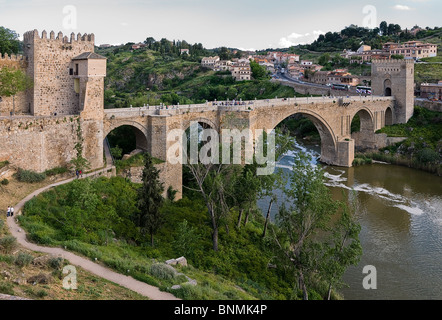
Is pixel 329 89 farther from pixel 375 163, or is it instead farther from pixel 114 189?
pixel 114 189

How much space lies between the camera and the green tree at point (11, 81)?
16.0 m

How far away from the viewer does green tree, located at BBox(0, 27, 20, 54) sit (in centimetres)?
1917

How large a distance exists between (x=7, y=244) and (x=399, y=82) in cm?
3448

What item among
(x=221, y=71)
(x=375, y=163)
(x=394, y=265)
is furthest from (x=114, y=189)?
(x=221, y=71)

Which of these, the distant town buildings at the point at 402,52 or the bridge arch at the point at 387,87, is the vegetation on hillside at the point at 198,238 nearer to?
the bridge arch at the point at 387,87

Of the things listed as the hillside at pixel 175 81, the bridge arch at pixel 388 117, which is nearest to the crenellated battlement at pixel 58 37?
the bridge arch at pixel 388 117

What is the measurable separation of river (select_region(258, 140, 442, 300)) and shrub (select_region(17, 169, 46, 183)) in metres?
10.8

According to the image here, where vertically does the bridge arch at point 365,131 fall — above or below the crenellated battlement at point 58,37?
below

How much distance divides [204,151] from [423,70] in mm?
35848

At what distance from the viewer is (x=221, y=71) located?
67.5 meters

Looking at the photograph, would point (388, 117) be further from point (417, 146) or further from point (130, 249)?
point (130, 249)

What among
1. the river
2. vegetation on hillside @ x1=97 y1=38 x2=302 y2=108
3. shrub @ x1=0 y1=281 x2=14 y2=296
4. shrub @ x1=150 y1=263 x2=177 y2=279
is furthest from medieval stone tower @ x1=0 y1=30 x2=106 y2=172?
vegetation on hillside @ x1=97 y1=38 x2=302 y2=108

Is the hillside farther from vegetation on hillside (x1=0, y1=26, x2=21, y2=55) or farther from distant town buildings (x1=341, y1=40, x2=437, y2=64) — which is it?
vegetation on hillside (x1=0, y1=26, x2=21, y2=55)

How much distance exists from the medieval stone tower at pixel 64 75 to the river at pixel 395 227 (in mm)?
9917
